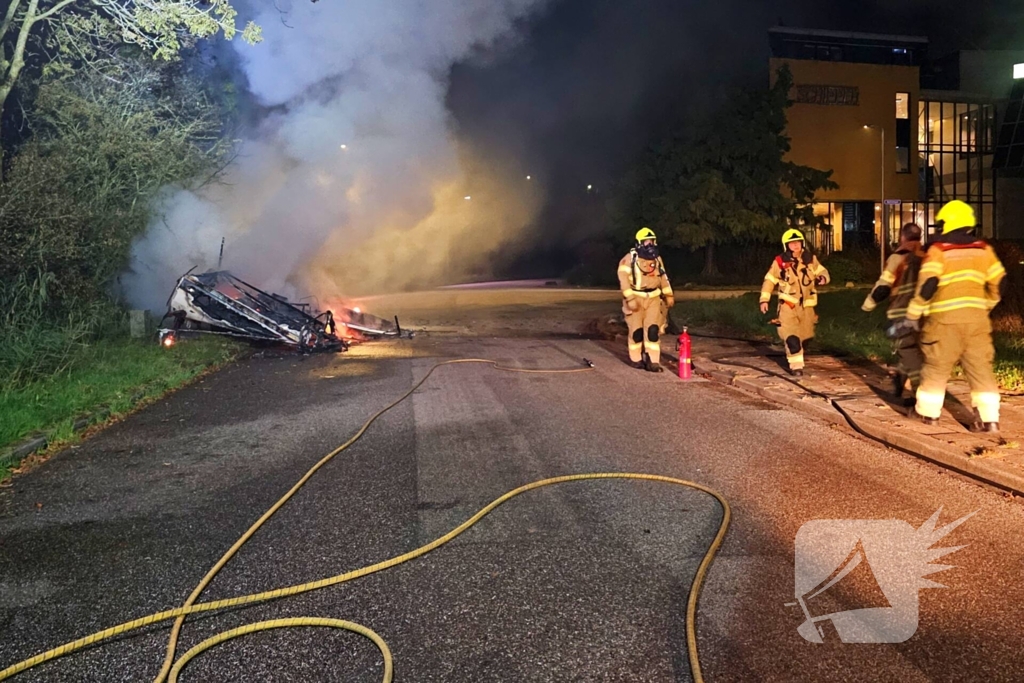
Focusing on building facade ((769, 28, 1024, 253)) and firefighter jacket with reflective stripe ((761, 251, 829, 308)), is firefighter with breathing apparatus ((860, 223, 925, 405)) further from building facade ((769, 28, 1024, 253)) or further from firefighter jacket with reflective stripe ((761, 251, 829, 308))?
building facade ((769, 28, 1024, 253))

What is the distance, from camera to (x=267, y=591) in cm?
372

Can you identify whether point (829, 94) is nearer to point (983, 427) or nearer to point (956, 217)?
point (956, 217)

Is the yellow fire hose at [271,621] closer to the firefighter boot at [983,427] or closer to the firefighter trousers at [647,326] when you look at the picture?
the firefighter boot at [983,427]

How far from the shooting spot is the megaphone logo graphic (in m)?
3.27

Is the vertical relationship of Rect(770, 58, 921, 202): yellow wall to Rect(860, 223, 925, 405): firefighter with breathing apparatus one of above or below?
above

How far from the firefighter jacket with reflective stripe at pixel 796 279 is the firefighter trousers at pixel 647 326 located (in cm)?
145

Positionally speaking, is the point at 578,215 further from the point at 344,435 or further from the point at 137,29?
the point at 344,435

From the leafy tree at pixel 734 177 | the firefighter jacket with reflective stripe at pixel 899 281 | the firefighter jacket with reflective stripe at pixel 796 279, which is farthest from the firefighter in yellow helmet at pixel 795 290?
the leafy tree at pixel 734 177

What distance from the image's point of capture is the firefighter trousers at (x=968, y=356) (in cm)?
602

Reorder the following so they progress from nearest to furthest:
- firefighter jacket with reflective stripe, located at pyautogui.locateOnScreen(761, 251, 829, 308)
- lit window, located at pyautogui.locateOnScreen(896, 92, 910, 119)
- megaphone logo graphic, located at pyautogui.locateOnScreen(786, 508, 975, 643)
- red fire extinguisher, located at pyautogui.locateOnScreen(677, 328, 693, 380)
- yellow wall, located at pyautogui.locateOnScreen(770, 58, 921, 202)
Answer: megaphone logo graphic, located at pyautogui.locateOnScreen(786, 508, 975, 643) < firefighter jacket with reflective stripe, located at pyautogui.locateOnScreen(761, 251, 829, 308) < red fire extinguisher, located at pyautogui.locateOnScreen(677, 328, 693, 380) < yellow wall, located at pyautogui.locateOnScreen(770, 58, 921, 202) < lit window, located at pyautogui.locateOnScreen(896, 92, 910, 119)

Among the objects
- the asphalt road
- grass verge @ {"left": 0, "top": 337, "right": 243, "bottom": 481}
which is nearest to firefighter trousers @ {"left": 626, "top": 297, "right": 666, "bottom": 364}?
the asphalt road

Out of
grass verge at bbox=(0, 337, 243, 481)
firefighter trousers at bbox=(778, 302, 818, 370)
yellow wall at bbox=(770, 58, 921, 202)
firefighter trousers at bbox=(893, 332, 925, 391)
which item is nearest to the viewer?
firefighter trousers at bbox=(893, 332, 925, 391)

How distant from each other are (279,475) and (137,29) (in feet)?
27.2

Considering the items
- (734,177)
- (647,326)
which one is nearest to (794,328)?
(647,326)
